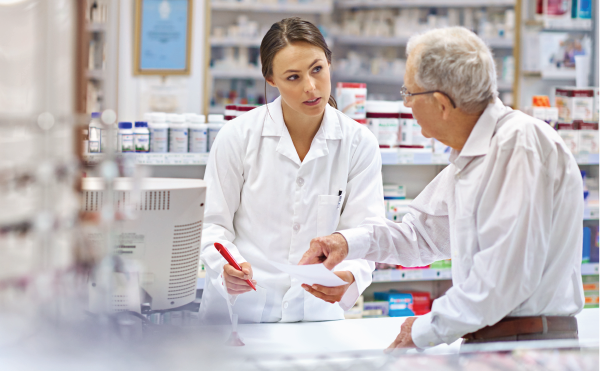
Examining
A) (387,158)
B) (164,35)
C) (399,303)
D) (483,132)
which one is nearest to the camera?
(483,132)

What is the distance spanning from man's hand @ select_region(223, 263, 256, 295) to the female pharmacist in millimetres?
116

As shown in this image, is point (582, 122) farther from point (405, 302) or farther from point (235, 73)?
point (235, 73)

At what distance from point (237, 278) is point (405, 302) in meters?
1.97

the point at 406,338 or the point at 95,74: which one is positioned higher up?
the point at 95,74

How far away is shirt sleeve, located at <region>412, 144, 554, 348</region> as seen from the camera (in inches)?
48.1

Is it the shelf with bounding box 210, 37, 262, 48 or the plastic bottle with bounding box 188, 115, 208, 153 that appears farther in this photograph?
the shelf with bounding box 210, 37, 262, 48

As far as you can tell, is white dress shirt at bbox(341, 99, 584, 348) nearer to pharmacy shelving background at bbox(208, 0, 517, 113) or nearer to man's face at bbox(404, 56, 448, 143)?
man's face at bbox(404, 56, 448, 143)

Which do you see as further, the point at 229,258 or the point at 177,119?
the point at 177,119

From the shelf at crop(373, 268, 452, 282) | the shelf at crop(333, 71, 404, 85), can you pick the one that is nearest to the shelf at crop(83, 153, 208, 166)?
the shelf at crop(373, 268, 452, 282)

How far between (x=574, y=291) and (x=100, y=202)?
114 cm

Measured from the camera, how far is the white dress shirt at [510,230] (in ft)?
4.04

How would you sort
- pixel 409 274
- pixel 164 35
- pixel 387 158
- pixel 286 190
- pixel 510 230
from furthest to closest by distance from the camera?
pixel 164 35, pixel 409 274, pixel 387 158, pixel 286 190, pixel 510 230

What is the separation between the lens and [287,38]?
1.91 meters

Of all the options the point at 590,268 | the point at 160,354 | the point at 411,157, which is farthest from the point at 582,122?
the point at 160,354
